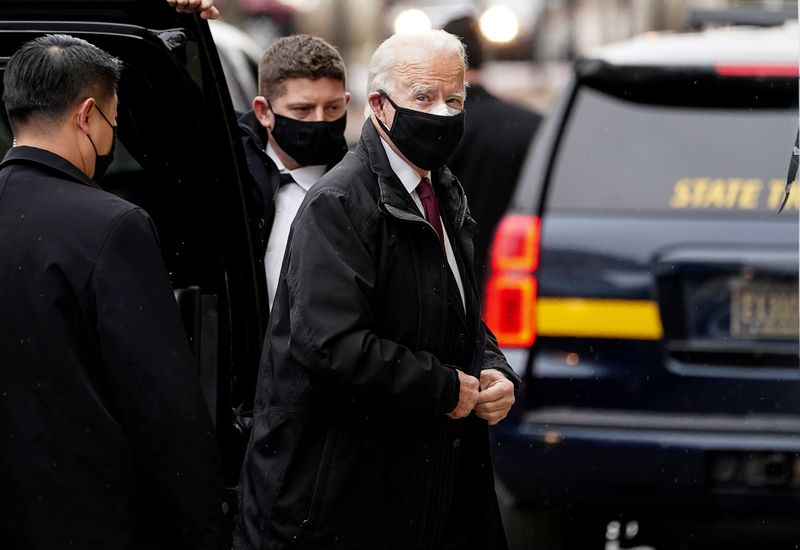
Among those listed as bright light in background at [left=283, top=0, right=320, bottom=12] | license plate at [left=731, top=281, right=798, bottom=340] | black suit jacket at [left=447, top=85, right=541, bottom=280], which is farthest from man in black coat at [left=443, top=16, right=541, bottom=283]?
bright light in background at [left=283, top=0, right=320, bottom=12]

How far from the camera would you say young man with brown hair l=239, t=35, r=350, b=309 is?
407cm

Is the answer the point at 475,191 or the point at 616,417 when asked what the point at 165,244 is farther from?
the point at 475,191

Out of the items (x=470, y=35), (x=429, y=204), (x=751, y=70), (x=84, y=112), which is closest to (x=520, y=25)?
(x=470, y=35)

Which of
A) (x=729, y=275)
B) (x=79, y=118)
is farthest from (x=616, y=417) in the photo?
(x=79, y=118)

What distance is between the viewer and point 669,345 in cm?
498

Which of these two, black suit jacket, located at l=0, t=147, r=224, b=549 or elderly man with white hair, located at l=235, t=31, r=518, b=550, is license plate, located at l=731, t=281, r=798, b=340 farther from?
black suit jacket, located at l=0, t=147, r=224, b=549

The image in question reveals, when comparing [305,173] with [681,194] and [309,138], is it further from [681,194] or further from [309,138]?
[681,194]

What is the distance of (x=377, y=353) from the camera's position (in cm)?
295

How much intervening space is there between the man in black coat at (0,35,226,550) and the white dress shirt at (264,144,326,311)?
0.96 m

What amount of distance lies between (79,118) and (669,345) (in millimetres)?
2503

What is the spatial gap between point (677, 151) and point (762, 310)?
24.3 inches

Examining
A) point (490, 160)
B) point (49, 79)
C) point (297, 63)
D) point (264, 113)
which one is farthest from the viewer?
point (490, 160)

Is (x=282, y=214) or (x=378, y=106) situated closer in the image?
(x=378, y=106)

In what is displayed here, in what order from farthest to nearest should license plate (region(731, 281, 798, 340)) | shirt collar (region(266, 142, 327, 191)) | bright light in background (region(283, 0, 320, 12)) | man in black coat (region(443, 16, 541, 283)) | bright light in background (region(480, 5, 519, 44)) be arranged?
bright light in background (region(283, 0, 320, 12))
bright light in background (region(480, 5, 519, 44))
man in black coat (region(443, 16, 541, 283))
license plate (region(731, 281, 798, 340))
shirt collar (region(266, 142, 327, 191))
